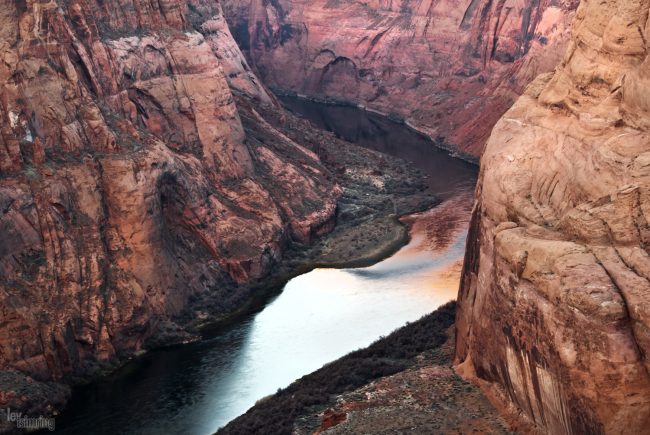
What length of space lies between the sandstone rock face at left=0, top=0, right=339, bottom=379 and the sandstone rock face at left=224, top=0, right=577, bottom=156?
118 feet

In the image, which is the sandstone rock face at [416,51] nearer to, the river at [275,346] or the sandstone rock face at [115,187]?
the river at [275,346]

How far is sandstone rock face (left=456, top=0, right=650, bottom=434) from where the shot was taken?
35.2 m

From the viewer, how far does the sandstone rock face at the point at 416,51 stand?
109500 mm

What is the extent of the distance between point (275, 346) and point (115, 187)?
1281cm

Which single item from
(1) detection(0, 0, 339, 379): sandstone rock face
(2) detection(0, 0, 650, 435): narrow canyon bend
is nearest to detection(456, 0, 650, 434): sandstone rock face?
(2) detection(0, 0, 650, 435): narrow canyon bend

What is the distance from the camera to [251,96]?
102m

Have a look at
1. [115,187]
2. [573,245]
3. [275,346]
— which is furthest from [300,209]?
[573,245]

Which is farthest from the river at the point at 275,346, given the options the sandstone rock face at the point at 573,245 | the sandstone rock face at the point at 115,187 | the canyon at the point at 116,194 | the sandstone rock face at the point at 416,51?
the sandstone rock face at the point at 416,51

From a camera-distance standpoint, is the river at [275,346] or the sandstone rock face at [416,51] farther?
the sandstone rock face at [416,51]

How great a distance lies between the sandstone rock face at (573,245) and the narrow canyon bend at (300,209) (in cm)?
9

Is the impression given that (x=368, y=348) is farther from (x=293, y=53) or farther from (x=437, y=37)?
(x=293, y=53)

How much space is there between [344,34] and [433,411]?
99.9 m

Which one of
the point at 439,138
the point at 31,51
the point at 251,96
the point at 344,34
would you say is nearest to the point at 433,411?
the point at 31,51

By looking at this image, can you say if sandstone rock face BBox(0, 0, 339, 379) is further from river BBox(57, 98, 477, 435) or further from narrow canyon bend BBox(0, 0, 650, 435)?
river BBox(57, 98, 477, 435)
